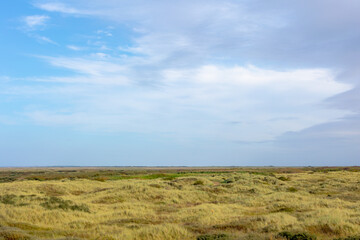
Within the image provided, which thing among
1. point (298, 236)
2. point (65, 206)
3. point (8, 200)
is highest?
point (298, 236)

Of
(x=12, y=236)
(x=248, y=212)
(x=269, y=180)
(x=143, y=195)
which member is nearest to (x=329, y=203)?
(x=248, y=212)

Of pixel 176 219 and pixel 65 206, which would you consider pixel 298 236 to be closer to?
pixel 176 219

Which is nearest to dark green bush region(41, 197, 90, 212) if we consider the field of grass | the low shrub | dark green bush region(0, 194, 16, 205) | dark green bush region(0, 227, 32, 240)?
the field of grass

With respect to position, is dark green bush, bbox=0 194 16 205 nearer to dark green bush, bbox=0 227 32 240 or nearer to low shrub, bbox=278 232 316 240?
dark green bush, bbox=0 227 32 240

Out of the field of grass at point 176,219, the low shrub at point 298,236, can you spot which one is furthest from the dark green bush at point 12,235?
the low shrub at point 298,236

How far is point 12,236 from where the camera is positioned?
1312 cm

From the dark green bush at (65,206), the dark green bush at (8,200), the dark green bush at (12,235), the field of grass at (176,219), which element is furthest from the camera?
the dark green bush at (8,200)

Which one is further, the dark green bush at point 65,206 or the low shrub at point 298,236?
the dark green bush at point 65,206

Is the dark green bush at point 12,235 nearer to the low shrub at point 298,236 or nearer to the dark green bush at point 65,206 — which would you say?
the dark green bush at point 65,206

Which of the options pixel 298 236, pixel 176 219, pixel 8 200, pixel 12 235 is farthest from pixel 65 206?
pixel 298 236

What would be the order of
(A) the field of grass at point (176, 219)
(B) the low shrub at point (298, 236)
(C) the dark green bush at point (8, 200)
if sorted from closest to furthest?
(B) the low shrub at point (298, 236) < (A) the field of grass at point (176, 219) < (C) the dark green bush at point (8, 200)

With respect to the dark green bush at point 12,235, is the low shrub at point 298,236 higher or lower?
higher

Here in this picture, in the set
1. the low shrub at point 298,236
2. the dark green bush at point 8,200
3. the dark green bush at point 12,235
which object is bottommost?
the dark green bush at point 8,200

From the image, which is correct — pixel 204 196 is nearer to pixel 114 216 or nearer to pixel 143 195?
pixel 143 195
